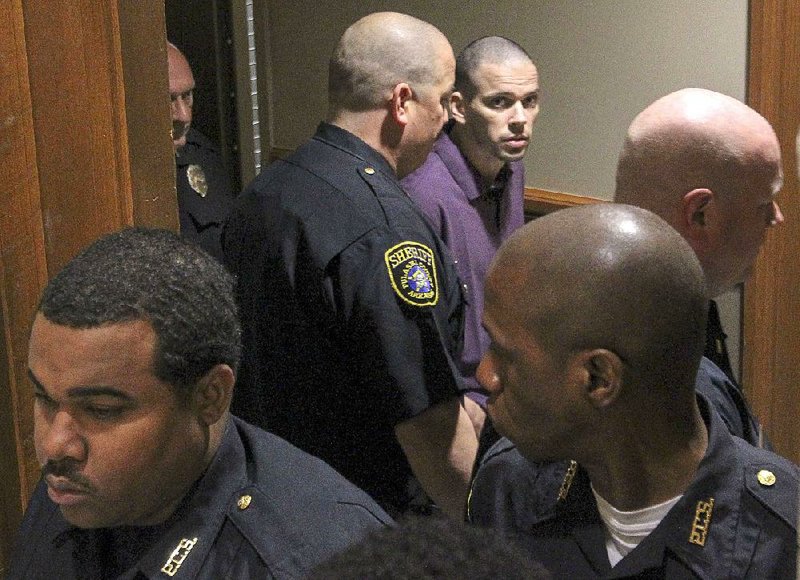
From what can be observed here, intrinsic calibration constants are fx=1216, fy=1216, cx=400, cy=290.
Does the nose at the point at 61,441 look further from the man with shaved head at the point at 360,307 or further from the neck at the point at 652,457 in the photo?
the man with shaved head at the point at 360,307

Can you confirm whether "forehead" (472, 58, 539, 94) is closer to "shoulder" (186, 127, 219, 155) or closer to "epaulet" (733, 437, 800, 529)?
"shoulder" (186, 127, 219, 155)

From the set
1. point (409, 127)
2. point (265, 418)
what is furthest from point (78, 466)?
point (409, 127)

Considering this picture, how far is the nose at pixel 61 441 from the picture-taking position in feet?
4.81

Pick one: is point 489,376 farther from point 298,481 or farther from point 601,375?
point 298,481

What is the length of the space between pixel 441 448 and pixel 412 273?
347 millimetres

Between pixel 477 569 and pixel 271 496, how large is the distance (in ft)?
2.13

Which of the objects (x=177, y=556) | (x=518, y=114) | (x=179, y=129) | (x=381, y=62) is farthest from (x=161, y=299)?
(x=179, y=129)

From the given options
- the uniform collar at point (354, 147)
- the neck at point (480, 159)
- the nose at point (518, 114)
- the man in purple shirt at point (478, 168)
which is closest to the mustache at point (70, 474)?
the uniform collar at point (354, 147)

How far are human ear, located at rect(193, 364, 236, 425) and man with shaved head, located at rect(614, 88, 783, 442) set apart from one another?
745 mm

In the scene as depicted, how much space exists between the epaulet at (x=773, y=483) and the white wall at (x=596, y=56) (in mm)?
2387

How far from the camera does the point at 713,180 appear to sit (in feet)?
6.19

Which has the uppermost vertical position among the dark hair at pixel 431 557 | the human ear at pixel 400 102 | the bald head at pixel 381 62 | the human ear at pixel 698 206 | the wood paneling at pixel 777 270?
the bald head at pixel 381 62

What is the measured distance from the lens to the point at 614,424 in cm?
140

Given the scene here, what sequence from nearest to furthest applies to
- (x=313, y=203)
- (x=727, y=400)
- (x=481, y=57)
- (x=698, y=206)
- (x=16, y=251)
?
(x=727, y=400) → (x=698, y=206) → (x=16, y=251) → (x=313, y=203) → (x=481, y=57)
